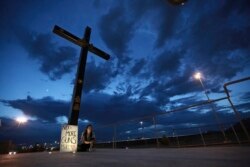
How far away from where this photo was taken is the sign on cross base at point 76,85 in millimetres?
7645

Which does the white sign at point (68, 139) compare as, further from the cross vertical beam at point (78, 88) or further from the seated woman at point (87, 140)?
the seated woman at point (87, 140)

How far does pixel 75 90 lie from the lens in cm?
925

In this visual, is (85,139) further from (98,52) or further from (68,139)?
(98,52)

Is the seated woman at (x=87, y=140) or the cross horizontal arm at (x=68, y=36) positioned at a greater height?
the cross horizontal arm at (x=68, y=36)

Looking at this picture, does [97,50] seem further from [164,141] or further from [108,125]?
[164,141]

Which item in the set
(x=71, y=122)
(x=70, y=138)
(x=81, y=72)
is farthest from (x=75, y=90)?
(x=70, y=138)

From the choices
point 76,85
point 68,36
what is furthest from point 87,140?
point 68,36

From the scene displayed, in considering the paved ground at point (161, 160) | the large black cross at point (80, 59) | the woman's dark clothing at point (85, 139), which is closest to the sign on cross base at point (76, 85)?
the large black cross at point (80, 59)

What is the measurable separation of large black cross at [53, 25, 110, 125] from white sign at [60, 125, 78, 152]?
44cm

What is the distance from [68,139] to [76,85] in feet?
9.99

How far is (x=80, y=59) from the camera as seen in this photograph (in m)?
10.3

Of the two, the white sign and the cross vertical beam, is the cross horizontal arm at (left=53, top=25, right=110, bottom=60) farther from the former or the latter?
the white sign

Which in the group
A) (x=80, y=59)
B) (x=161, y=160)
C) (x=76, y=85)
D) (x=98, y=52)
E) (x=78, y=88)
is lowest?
(x=161, y=160)

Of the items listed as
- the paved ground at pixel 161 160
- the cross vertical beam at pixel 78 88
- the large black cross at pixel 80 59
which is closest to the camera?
the paved ground at pixel 161 160
